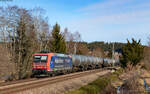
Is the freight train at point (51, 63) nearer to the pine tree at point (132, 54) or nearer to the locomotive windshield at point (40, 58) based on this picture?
the locomotive windshield at point (40, 58)

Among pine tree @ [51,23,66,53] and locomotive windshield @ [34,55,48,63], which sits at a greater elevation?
pine tree @ [51,23,66,53]

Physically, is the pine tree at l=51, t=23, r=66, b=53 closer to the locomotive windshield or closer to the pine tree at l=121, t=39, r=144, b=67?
the pine tree at l=121, t=39, r=144, b=67

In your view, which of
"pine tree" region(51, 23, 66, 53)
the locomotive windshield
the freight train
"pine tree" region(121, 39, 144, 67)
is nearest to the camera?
the freight train

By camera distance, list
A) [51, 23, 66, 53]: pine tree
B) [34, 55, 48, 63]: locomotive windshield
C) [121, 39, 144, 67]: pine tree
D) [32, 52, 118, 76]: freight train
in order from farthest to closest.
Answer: [51, 23, 66, 53]: pine tree
[121, 39, 144, 67]: pine tree
[34, 55, 48, 63]: locomotive windshield
[32, 52, 118, 76]: freight train

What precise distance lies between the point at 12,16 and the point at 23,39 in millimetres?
4803

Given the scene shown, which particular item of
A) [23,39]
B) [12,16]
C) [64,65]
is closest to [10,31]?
[12,16]

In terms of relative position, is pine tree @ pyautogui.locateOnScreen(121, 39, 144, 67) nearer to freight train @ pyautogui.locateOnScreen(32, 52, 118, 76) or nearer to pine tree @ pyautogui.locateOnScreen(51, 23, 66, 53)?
freight train @ pyautogui.locateOnScreen(32, 52, 118, 76)

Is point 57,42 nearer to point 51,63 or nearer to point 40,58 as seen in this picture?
point 51,63

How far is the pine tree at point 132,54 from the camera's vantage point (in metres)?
35.5

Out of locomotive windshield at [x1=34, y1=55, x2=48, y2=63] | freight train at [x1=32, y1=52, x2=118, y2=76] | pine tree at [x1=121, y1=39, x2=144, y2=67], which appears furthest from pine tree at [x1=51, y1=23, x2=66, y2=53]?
locomotive windshield at [x1=34, y1=55, x2=48, y2=63]

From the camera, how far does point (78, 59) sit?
1430 inches

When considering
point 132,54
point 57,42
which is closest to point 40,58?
point 132,54

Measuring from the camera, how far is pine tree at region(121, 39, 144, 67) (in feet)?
117

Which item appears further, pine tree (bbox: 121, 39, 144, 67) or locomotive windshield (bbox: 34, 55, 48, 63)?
pine tree (bbox: 121, 39, 144, 67)
